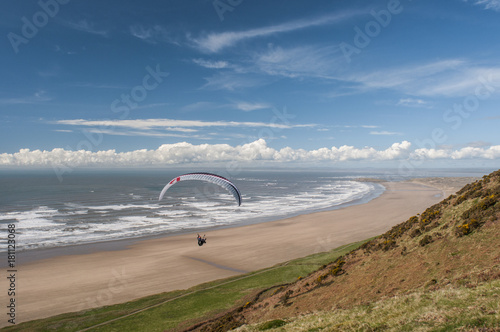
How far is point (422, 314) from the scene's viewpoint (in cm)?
815

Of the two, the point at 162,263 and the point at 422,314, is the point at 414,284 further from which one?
the point at 162,263

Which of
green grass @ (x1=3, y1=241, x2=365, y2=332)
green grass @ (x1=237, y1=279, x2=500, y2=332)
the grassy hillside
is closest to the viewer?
green grass @ (x1=237, y1=279, x2=500, y2=332)

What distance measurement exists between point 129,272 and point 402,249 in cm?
2433

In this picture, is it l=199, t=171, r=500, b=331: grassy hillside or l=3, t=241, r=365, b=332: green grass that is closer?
l=199, t=171, r=500, b=331: grassy hillside

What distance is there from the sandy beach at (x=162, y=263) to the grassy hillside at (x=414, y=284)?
41.6ft

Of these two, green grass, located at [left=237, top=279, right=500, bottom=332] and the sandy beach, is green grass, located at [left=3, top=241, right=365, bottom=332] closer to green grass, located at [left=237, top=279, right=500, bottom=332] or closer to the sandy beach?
the sandy beach

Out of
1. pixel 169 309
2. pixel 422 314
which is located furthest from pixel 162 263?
pixel 422 314

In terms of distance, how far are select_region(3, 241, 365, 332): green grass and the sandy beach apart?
2.53m

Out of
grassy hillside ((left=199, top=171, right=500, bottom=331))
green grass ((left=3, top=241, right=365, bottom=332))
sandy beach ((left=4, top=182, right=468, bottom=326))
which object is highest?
grassy hillside ((left=199, top=171, right=500, bottom=331))

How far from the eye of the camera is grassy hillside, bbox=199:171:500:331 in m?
8.09

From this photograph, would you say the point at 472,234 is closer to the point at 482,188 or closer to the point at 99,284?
the point at 482,188

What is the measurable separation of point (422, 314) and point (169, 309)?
48.3 feet

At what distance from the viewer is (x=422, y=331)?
284 inches

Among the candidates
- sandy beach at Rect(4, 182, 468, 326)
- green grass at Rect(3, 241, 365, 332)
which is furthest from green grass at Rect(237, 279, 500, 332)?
sandy beach at Rect(4, 182, 468, 326)
